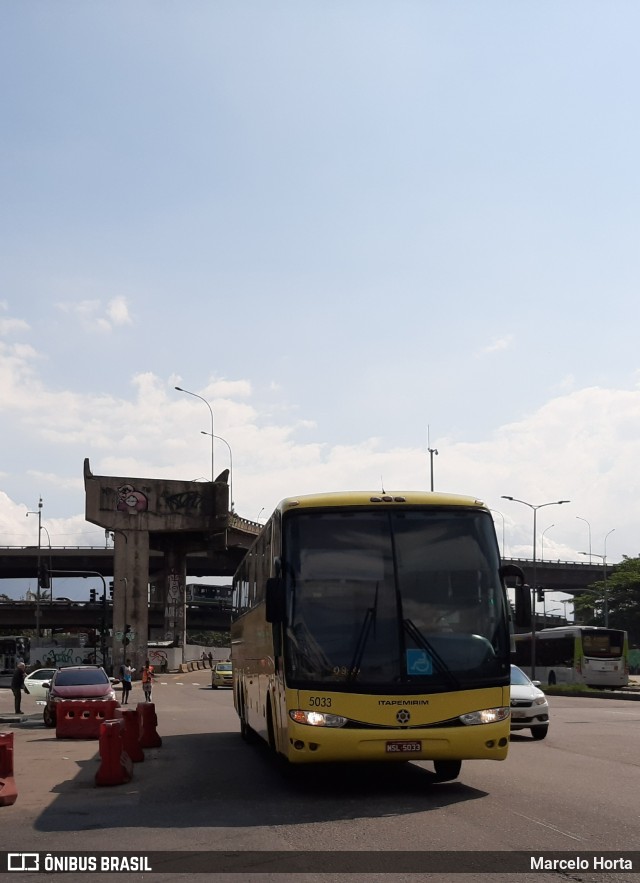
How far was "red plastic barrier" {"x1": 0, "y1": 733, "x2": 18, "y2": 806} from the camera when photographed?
12.7 metres

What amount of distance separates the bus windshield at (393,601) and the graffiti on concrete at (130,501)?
236 ft

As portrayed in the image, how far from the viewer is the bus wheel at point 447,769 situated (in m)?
13.4

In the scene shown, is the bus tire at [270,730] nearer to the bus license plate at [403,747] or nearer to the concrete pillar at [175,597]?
the bus license plate at [403,747]

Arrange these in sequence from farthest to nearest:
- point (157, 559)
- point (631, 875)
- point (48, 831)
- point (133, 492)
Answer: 1. point (157, 559)
2. point (133, 492)
3. point (48, 831)
4. point (631, 875)

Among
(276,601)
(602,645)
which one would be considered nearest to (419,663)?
(276,601)

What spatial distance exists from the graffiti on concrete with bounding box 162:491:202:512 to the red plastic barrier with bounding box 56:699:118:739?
5909cm

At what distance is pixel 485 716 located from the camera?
1213cm

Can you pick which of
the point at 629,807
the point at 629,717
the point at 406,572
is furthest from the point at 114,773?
the point at 629,717

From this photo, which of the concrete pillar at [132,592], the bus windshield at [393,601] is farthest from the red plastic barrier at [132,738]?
the concrete pillar at [132,592]

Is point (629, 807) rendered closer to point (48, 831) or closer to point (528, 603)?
point (528, 603)

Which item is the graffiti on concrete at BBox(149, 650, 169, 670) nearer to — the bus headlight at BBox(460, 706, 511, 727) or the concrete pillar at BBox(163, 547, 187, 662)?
the concrete pillar at BBox(163, 547, 187, 662)

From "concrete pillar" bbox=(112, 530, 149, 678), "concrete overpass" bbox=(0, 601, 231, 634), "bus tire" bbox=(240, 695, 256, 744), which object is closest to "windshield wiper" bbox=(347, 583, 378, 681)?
"bus tire" bbox=(240, 695, 256, 744)

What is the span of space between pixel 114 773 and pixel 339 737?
4.19 m

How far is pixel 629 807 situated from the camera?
11156 millimetres
